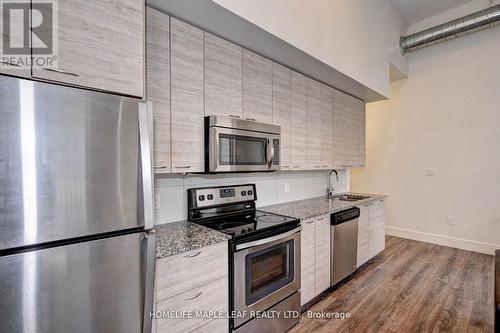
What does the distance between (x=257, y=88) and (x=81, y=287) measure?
1.96m

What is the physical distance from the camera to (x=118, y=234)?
113 centimetres

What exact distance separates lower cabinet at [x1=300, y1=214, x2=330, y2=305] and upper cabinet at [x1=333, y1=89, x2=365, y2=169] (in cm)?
120

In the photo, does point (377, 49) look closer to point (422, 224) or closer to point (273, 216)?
point (273, 216)

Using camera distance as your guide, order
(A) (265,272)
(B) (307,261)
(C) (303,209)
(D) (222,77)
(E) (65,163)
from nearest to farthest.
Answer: (E) (65,163)
(A) (265,272)
(D) (222,77)
(B) (307,261)
(C) (303,209)

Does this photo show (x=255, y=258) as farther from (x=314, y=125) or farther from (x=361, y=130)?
(x=361, y=130)

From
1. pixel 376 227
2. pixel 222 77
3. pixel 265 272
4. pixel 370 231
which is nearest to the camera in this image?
pixel 265 272

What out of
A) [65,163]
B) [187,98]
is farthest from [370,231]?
[65,163]

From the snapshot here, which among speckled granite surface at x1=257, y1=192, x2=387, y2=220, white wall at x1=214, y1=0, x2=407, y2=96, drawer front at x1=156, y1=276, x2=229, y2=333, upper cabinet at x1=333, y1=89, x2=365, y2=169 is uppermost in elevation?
white wall at x1=214, y1=0, x2=407, y2=96

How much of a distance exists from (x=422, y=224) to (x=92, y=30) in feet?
17.7

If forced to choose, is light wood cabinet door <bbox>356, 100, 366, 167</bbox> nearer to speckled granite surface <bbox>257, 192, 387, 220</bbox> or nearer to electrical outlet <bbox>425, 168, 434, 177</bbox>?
speckled granite surface <bbox>257, 192, 387, 220</bbox>

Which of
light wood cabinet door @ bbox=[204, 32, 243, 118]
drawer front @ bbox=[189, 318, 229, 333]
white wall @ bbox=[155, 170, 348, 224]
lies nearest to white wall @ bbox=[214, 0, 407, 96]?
light wood cabinet door @ bbox=[204, 32, 243, 118]

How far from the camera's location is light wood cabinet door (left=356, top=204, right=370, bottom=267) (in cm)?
310

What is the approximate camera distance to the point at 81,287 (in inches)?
39.9

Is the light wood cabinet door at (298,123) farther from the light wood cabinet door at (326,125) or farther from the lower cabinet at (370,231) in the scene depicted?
the lower cabinet at (370,231)
